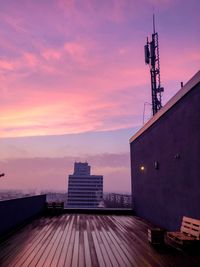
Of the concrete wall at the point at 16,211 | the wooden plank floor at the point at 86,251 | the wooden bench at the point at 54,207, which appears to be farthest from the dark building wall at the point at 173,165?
the concrete wall at the point at 16,211

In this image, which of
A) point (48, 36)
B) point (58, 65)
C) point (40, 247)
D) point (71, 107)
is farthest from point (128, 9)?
point (40, 247)

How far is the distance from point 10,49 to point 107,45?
499 cm

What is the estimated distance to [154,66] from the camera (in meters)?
17.5

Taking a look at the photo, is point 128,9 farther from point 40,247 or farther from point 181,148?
point 40,247

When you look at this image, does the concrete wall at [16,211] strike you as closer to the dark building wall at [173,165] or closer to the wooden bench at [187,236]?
the wooden bench at [187,236]

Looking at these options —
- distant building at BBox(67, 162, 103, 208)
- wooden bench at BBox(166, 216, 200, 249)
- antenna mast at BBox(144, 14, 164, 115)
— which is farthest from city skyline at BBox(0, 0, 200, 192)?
distant building at BBox(67, 162, 103, 208)

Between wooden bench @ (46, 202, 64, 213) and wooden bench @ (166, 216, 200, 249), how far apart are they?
867 cm

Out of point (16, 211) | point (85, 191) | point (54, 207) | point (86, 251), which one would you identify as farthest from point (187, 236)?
point (85, 191)

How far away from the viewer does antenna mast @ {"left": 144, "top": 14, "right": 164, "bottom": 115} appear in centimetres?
1733

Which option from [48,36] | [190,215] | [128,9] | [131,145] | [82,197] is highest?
[128,9]

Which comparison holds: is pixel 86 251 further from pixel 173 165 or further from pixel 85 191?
pixel 85 191

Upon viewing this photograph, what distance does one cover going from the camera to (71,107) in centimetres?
1653

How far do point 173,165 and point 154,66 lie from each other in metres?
11.6

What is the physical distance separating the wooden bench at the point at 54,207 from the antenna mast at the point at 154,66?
34.8 ft
